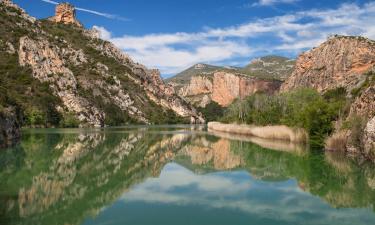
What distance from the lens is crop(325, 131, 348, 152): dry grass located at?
3645 cm

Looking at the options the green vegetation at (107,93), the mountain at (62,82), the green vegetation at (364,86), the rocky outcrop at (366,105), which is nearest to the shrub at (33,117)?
the mountain at (62,82)

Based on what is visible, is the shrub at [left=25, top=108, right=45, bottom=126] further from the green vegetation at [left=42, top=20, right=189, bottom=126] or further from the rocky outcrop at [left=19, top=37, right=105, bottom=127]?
the green vegetation at [left=42, top=20, right=189, bottom=126]

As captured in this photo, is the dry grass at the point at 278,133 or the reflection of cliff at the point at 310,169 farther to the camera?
the dry grass at the point at 278,133

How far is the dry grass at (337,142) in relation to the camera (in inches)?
1435

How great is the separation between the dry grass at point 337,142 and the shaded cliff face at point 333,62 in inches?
4235

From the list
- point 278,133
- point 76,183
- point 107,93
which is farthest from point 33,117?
point 76,183

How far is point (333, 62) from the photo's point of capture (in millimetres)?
164000

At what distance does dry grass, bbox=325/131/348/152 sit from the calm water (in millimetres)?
2841

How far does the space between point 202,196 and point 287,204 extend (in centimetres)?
381

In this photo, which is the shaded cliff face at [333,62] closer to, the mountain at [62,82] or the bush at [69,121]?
the mountain at [62,82]

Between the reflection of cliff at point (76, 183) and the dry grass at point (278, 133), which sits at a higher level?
the dry grass at point (278, 133)

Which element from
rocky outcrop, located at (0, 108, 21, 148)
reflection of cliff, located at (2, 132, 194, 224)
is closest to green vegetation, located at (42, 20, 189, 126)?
rocky outcrop, located at (0, 108, 21, 148)

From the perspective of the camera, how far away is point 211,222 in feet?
47.1

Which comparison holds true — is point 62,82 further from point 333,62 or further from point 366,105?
point 366,105
